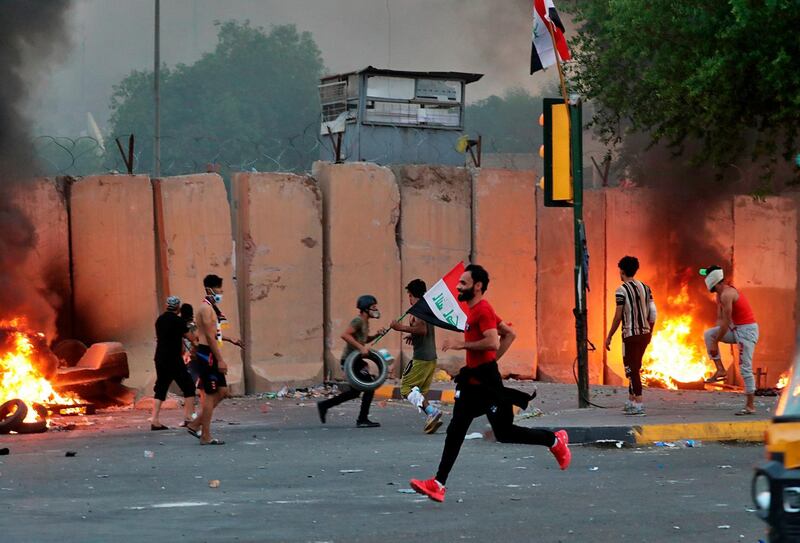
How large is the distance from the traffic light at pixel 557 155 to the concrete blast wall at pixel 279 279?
548 cm

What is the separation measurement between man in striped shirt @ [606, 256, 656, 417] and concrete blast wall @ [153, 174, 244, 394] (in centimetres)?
676

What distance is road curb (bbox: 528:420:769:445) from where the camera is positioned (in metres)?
14.1

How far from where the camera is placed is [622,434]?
1403cm

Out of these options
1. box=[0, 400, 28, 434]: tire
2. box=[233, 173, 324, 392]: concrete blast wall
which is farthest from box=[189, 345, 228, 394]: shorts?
box=[233, 173, 324, 392]: concrete blast wall

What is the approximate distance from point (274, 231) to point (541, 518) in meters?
12.7

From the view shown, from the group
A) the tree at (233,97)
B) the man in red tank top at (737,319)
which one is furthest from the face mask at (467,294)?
the tree at (233,97)

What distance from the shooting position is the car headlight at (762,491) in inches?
251

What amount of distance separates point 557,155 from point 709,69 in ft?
9.45

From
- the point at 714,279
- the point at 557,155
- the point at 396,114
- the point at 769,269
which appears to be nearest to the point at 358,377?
the point at 557,155

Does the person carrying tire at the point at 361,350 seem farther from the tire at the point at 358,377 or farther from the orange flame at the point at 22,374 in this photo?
the orange flame at the point at 22,374

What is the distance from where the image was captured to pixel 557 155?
1709cm

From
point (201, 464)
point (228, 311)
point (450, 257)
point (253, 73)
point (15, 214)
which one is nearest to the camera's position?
point (201, 464)

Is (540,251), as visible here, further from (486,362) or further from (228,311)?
(486,362)

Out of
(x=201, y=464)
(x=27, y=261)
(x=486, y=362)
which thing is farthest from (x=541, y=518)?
(x=27, y=261)
